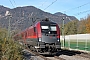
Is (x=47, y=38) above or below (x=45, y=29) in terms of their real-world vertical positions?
below

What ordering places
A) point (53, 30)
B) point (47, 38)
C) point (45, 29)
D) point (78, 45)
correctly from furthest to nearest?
point (78, 45) → point (53, 30) → point (45, 29) → point (47, 38)

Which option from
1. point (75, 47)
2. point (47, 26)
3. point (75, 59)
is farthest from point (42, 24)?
point (75, 47)

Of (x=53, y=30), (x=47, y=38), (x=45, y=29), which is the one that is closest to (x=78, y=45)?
(x=53, y=30)

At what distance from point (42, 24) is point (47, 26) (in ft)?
1.64

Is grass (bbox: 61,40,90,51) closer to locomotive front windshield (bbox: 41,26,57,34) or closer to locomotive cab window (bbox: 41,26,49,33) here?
locomotive front windshield (bbox: 41,26,57,34)

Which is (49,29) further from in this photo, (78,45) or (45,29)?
(78,45)

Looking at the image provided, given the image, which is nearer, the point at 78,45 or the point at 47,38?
the point at 47,38

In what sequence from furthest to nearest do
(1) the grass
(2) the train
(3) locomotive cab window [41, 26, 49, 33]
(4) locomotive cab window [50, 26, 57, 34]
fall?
1. (1) the grass
2. (4) locomotive cab window [50, 26, 57, 34]
3. (3) locomotive cab window [41, 26, 49, 33]
4. (2) the train

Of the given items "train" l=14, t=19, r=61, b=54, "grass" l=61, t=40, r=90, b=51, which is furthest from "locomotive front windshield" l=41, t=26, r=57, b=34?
"grass" l=61, t=40, r=90, b=51

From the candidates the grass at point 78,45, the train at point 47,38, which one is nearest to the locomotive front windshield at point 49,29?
the train at point 47,38

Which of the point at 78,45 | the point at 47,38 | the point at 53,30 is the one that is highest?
the point at 53,30

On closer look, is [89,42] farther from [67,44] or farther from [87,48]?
[67,44]

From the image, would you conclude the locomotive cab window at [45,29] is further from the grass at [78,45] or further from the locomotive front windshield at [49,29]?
the grass at [78,45]

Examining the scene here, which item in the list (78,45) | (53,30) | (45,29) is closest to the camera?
(45,29)
